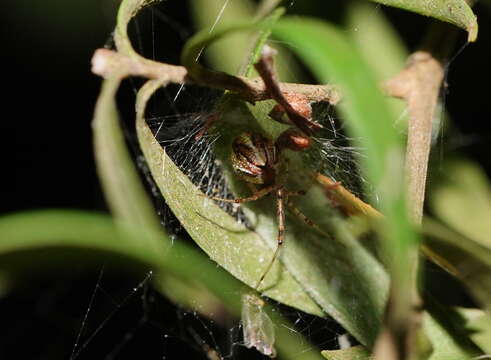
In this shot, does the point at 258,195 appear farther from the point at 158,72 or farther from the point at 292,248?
the point at 158,72

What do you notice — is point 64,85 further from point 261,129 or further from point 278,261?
point 278,261

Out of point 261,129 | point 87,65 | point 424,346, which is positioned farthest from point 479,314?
point 87,65

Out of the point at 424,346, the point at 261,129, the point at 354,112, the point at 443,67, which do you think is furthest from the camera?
the point at 443,67

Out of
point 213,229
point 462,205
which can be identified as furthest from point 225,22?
point 462,205

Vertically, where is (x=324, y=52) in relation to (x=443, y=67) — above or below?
below

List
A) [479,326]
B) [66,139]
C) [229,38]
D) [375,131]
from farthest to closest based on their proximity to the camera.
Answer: [66,139] → [229,38] → [479,326] → [375,131]

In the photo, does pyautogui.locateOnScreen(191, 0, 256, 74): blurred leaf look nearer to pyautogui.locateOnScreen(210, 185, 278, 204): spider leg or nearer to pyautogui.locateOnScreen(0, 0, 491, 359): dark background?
pyautogui.locateOnScreen(0, 0, 491, 359): dark background

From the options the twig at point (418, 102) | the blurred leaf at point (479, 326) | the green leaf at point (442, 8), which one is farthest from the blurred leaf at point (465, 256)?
the green leaf at point (442, 8)

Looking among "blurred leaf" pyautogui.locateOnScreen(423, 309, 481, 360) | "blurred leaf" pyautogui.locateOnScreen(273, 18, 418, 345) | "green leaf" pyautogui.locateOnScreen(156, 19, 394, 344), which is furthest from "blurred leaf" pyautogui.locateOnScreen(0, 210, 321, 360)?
"blurred leaf" pyautogui.locateOnScreen(423, 309, 481, 360)
